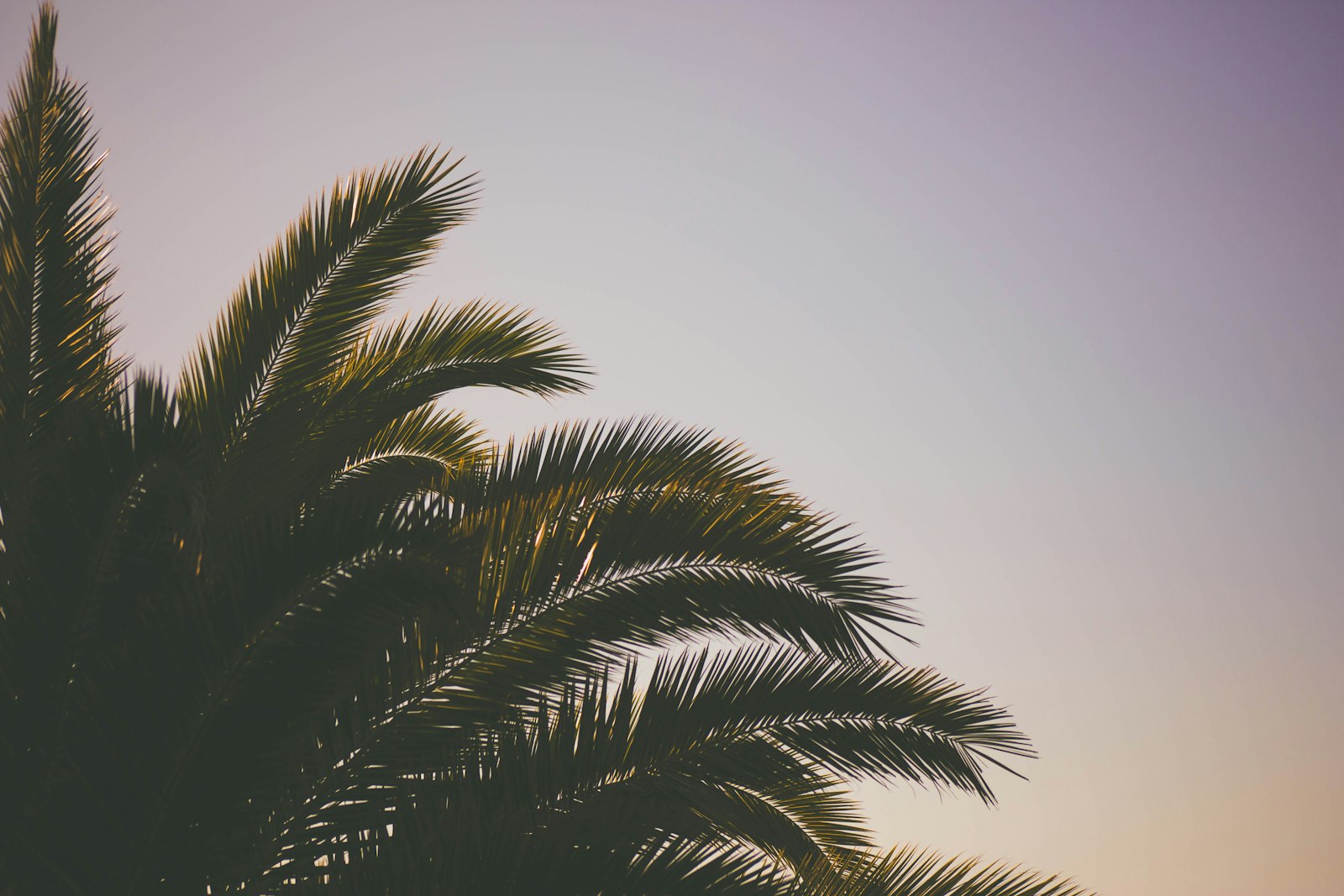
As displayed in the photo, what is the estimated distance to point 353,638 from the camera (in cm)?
388

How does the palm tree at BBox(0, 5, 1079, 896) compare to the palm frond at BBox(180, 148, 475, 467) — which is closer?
the palm tree at BBox(0, 5, 1079, 896)

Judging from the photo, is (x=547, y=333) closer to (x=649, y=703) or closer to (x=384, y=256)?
(x=384, y=256)

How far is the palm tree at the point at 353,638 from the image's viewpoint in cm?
337

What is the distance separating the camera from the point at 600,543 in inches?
164

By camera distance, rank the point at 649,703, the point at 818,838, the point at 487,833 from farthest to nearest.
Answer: the point at 818,838
the point at 649,703
the point at 487,833

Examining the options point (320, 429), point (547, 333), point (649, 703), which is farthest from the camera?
point (547, 333)

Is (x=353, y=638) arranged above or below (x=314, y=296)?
below

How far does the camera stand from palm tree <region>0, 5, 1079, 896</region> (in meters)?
3.37

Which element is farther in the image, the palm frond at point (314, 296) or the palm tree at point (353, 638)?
the palm frond at point (314, 296)

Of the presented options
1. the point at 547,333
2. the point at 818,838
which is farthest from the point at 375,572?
the point at 818,838

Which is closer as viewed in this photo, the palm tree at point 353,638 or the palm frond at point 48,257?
the palm tree at point 353,638

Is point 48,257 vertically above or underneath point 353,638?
above

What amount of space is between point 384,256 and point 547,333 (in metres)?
1.13

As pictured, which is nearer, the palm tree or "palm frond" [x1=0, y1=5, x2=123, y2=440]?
the palm tree
